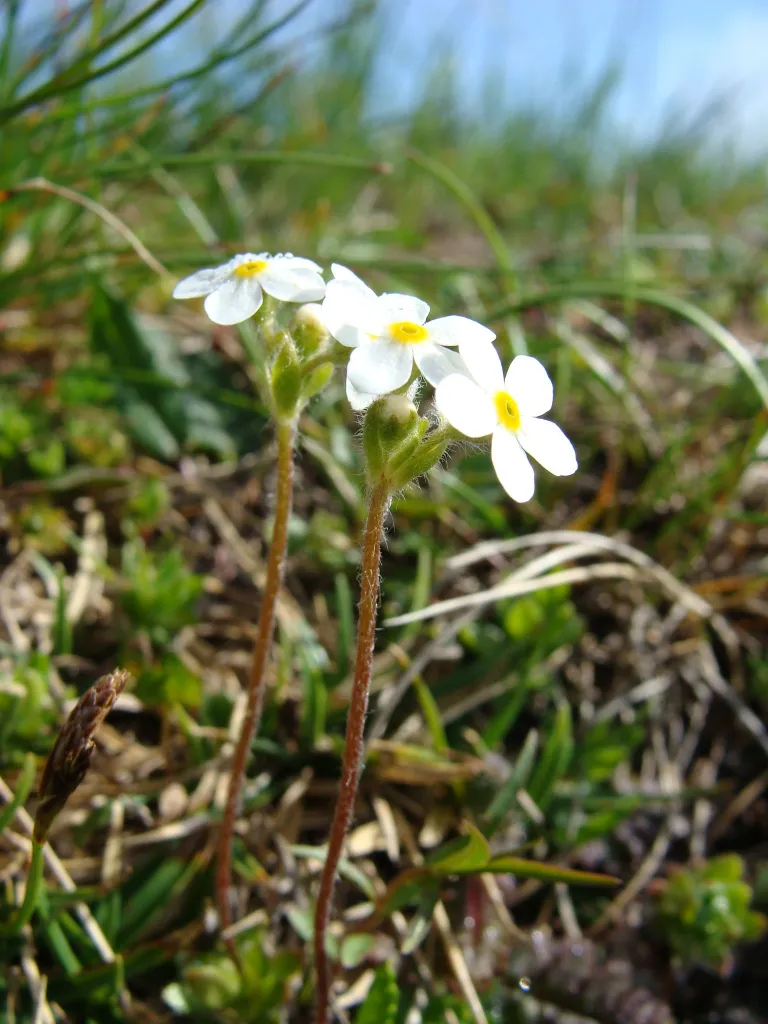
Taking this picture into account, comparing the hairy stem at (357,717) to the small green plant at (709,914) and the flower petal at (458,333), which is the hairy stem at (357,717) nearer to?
the flower petal at (458,333)

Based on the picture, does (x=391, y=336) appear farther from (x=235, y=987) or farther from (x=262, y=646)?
(x=235, y=987)

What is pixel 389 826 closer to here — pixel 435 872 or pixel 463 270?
pixel 435 872

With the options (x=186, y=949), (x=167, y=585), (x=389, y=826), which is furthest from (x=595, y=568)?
(x=186, y=949)

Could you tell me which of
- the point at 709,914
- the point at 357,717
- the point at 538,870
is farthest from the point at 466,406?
the point at 709,914

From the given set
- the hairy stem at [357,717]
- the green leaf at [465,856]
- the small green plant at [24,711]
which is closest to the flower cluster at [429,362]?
the hairy stem at [357,717]

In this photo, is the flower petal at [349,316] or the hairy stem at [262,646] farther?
the hairy stem at [262,646]

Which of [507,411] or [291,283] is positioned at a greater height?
[291,283]

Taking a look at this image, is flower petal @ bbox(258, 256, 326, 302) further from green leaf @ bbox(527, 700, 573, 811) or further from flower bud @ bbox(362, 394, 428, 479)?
green leaf @ bbox(527, 700, 573, 811)
